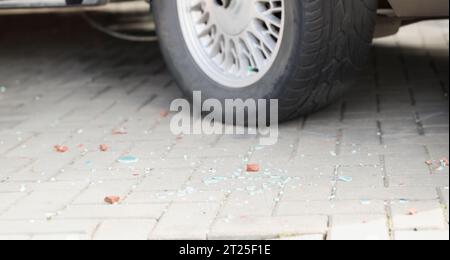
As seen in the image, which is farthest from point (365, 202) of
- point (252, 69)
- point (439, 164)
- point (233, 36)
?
point (233, 36)

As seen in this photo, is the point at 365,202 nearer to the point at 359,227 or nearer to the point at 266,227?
the point at 359,227

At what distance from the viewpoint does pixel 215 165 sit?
3219 mm

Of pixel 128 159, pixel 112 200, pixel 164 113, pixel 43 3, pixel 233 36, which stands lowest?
pixel 164 113

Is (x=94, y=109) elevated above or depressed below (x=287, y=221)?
below

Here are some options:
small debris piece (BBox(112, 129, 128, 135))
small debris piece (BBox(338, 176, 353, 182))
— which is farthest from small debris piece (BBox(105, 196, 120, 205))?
small debris piece (BBox(112, 129, 128, 135))

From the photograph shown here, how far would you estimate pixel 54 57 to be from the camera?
5777 millimetres

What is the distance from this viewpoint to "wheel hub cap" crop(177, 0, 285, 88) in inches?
142

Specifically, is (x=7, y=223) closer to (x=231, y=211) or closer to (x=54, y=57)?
(x=231, y=211)

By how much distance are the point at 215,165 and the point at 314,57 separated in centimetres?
63

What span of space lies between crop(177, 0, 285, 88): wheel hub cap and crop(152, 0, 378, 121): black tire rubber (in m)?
0.06

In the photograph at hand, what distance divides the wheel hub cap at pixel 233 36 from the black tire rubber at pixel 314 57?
0.06 meters
